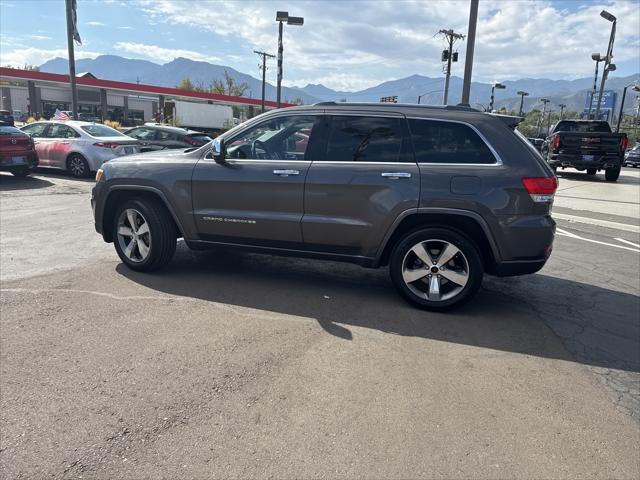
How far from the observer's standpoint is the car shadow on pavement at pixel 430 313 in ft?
13.4

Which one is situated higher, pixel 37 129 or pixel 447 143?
pixel 447 143

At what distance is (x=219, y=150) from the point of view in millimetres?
4883

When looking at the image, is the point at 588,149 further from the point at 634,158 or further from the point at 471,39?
the point at 634,158

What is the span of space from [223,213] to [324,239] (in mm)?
1105

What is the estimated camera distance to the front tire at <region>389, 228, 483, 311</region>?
4.44m

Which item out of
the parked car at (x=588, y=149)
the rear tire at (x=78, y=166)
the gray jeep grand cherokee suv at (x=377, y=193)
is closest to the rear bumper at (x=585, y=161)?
the parked car at (x=588, y=149)

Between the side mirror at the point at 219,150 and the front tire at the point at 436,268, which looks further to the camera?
the side mirror at the point at 219,150

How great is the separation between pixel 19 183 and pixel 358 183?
1078 cm

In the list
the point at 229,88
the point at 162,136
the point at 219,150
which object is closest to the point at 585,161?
the point at 162,136

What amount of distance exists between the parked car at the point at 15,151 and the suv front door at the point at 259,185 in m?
9.26

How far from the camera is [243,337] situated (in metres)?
3.92

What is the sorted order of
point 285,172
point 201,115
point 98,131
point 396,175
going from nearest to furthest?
1. point 396,175
2. point 285,172
3. point 98,131
4. point 201,115

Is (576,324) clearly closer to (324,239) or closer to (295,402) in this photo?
(324,239)

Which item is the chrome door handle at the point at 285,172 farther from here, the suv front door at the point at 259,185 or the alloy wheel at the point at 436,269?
the alloy wheel at the point at 436,269
